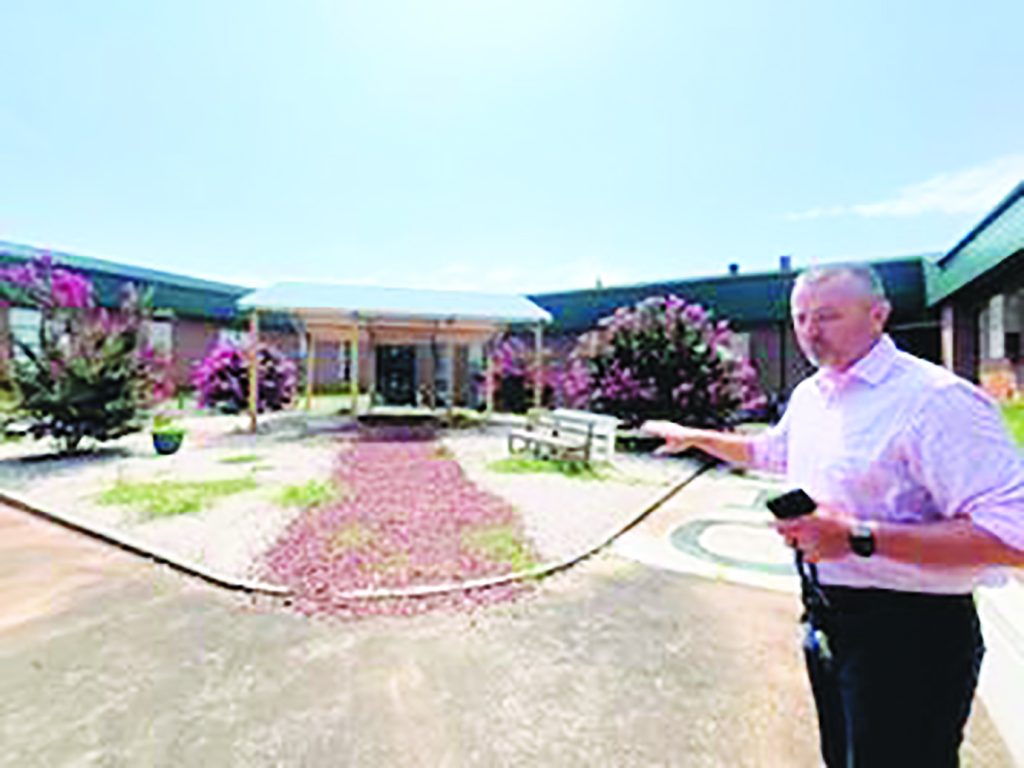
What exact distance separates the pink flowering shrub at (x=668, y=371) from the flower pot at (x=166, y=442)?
7801 millimetres

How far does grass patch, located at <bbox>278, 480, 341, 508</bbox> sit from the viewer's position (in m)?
6.77

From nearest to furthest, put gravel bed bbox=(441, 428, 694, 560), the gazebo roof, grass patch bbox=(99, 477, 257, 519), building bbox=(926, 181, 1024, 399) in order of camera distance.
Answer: gravel bed bbox=(441, 428, 694, 560) → grass patch bbox=(99, 477, 257, 519) → building bbox=(926, 181, 1024, 399) → the gazebo roof

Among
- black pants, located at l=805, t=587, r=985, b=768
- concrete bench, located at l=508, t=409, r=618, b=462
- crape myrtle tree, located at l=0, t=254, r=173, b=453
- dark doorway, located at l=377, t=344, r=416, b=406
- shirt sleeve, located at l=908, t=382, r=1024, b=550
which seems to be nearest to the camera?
shirt sleeve, located at l=908, t=382, r=1024, b=550

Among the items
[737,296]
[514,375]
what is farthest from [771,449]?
[737,296]

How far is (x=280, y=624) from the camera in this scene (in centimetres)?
373

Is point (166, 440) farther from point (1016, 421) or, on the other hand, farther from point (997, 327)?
point (997, 327)

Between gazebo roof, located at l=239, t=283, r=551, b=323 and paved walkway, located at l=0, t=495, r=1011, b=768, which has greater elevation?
gazebo roof, located at l=239, t=283, r=551, b=323

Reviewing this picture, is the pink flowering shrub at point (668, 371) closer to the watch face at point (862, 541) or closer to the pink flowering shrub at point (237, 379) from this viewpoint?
the watch face at point (862, 541)

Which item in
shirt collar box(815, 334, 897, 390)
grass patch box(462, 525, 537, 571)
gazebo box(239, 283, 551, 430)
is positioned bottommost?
grass patch box(462, 525, 537, 571)

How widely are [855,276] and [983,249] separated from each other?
11.2 m

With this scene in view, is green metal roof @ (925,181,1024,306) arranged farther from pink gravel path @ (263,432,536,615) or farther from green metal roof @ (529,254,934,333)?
pink gravel path @ (263,432,536,615)

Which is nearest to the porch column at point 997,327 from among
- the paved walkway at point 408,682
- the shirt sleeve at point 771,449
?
the paved walkway at point 408,682

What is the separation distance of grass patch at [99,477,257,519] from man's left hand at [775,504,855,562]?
653 centimetres

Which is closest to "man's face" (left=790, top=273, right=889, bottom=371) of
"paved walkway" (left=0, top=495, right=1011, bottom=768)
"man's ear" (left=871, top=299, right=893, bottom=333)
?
"man's ear" (left=871, top=299, right=893, bottom=333)
